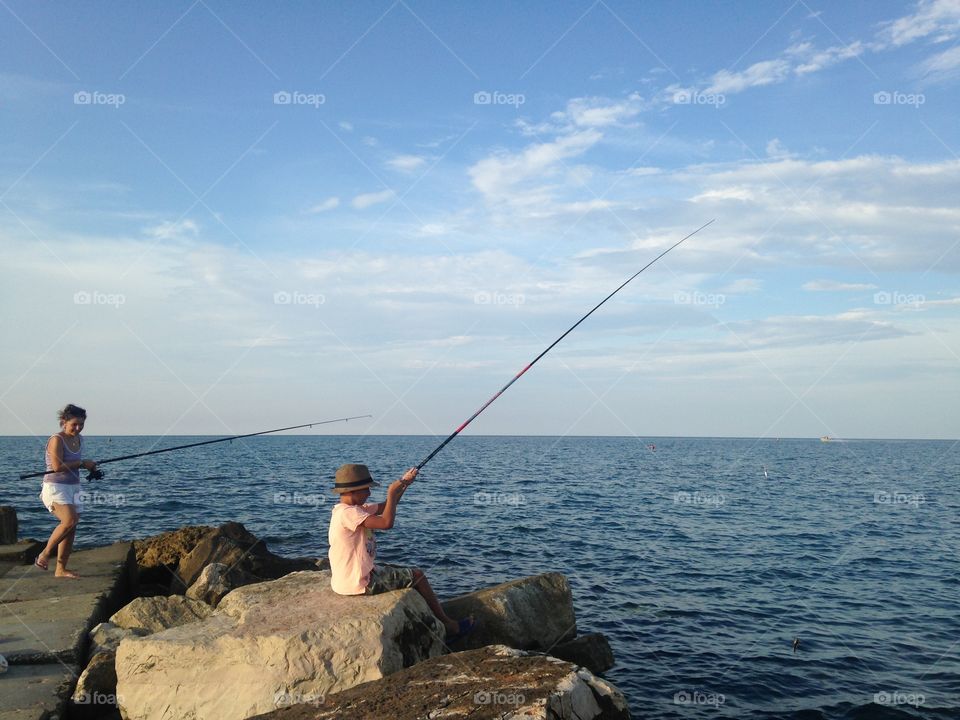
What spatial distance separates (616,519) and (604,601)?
34.9 feet

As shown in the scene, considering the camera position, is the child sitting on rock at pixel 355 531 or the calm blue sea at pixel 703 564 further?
the calm blue sea at pixel 703 564

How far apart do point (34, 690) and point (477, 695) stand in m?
4.01

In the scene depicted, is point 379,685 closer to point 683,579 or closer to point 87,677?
point 87,677

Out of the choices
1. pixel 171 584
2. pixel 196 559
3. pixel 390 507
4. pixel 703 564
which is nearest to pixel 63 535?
pixel 196 559

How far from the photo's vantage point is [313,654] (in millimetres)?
5633

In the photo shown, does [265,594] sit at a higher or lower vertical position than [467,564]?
higher

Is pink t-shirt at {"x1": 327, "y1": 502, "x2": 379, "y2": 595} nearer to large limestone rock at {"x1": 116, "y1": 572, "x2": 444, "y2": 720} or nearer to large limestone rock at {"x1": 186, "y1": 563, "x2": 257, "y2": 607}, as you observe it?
large limestone rock at {"x1": 116, "y1": 572, "x2": 444, "y2": 720}

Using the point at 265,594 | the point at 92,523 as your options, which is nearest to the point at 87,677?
the point at 265,594

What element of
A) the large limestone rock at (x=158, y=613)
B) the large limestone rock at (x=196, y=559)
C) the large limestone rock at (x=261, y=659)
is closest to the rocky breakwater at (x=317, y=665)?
the large limestone rock at (x=261, y=659)

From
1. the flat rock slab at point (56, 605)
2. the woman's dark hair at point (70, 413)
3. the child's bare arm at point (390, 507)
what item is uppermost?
the woman's dark hair at point (70, 413)

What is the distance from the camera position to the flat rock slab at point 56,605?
675 centimetres

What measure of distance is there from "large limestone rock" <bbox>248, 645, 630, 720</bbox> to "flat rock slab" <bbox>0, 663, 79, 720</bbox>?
6.40ft

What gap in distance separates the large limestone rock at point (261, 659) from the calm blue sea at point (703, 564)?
4.16 meters

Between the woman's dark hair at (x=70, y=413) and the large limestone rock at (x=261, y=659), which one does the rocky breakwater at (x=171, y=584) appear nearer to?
the large limestone rock at (x=261, y=659)
